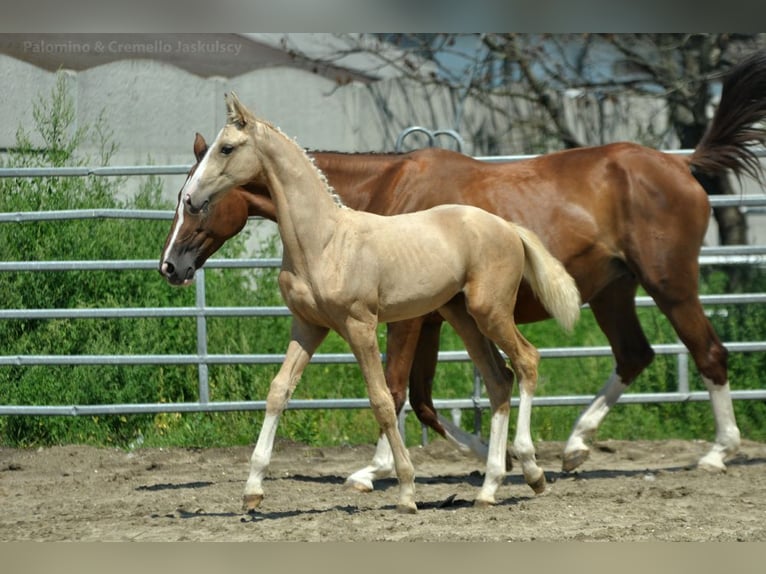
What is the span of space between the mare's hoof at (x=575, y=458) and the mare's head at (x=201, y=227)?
2173 mm

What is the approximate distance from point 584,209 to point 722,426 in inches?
59.4

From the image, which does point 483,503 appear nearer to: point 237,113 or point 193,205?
point 193,205

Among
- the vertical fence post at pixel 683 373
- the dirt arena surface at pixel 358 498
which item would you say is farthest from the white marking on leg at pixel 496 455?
the vertical fence post at pixel 683 373

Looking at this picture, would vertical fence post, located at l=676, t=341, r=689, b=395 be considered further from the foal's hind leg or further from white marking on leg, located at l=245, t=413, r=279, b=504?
white marking on leg, located at l=245, t=413, r=279, b=504

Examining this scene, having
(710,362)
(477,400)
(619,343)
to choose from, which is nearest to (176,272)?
(477,400)

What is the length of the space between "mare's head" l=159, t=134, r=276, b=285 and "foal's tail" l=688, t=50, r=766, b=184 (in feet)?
8.48

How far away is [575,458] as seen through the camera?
6.25 m

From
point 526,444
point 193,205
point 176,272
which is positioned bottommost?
point 526,444

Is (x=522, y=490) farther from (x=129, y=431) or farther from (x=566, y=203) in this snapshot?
(x=129, y=431)

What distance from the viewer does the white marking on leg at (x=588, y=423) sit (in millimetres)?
6254

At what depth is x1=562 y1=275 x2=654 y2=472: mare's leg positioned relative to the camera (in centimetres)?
646

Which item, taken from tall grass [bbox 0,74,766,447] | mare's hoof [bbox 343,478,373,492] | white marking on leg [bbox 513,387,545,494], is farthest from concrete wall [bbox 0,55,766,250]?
white marking on leg [bbox 513,387,545,494]

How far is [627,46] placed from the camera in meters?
11.1

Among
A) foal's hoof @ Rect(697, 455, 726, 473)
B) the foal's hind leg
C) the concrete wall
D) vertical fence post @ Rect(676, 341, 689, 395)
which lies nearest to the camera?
the foal's hind leg
